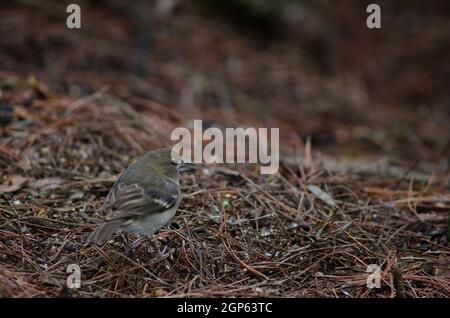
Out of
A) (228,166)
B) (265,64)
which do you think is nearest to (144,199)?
(228,166)

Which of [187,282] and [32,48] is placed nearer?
[187,282]

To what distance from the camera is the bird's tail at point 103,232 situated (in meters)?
3.74

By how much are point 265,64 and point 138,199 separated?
17.8 ft

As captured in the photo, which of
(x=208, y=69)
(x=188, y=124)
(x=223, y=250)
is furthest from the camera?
(x=208, y=69)

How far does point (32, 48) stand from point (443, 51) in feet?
20.0

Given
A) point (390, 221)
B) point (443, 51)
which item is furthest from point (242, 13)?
point (390, 221)

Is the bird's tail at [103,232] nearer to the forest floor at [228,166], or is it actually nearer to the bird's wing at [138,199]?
the bird's wing at [138,199]

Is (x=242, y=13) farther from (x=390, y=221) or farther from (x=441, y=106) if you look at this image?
(x=390, y=221)

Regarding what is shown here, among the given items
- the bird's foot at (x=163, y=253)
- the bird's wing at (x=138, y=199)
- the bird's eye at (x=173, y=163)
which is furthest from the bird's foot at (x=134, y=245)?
the bird's eye at (x=173, y=163)

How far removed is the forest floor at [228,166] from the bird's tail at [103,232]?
0.30 metres

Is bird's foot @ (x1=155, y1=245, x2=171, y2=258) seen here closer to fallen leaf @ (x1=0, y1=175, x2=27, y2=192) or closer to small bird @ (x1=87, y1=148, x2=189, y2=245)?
small bird @ (x1=87, y1=148, x2=189, y2=245)

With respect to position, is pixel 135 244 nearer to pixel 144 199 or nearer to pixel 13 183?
pixel 144 199

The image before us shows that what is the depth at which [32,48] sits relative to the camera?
8.02 m

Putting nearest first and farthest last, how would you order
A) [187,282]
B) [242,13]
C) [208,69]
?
[187,282]
[208,69]
[242,13]
